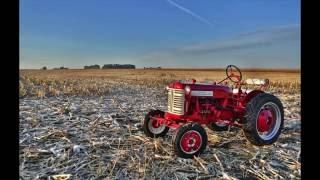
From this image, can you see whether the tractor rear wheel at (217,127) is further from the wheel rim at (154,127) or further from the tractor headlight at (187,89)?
the tractor headlight at (187,89)

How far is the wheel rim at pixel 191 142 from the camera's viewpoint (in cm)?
441

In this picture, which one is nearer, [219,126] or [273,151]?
[273,151]

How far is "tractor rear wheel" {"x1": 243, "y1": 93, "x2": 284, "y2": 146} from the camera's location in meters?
4.85

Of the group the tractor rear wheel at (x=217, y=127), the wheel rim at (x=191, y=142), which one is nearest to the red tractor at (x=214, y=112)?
the wheel rim at (x=191, y=142)

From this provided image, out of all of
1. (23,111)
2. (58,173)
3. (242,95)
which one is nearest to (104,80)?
(23,111)

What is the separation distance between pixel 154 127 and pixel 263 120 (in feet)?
5.09

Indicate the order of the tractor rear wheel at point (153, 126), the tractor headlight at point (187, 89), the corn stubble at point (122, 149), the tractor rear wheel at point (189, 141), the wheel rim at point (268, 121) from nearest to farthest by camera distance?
the corn stubble at point (122, 149) → the tractor rear wheel at point (189, 141) → the tractor headlight at point (187, 89) → the wheel rim at point (268, 121) → the tractor rear wheel at point (153, 126)

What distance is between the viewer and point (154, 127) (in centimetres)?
535

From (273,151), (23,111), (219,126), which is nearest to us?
(273,151)

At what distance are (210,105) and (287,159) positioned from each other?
3.94 ft

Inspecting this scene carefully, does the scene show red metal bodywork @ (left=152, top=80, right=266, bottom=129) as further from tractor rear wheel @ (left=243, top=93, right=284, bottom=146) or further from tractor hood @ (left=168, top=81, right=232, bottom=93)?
tractor rear wheel @ (left=243, top=93, right=284, bottom=146)

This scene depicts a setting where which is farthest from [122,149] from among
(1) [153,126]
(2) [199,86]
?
Result: (2) [199,86]
